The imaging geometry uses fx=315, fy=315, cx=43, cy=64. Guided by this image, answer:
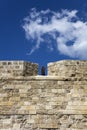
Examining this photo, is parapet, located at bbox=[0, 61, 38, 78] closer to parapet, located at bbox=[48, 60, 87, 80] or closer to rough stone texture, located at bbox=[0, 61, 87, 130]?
rough stone texture, located at bbox=[0, 61, 87, 130]


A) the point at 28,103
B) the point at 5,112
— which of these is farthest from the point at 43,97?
the point at 5,112

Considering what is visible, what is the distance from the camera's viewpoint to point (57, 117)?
9.11 m

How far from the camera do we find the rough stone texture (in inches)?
358

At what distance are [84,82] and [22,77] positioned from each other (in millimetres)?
1863

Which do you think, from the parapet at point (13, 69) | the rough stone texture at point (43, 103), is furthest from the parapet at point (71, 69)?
A: the parapet at point (13, 69)

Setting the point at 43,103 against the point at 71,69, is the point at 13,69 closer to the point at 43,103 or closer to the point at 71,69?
the point at 43,103

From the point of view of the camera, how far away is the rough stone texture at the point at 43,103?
29.8ft

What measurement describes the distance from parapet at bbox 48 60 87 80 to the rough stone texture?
0.21 ft

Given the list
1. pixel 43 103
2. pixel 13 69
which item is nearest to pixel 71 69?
pixel 43 103

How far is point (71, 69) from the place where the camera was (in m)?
9.60

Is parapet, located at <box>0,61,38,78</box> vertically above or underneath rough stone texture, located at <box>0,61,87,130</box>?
above

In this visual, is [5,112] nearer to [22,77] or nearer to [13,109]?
[13,109]

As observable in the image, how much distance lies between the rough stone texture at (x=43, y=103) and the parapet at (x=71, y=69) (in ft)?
0.21

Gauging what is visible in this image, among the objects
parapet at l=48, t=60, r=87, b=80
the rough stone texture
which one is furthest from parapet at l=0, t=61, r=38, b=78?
parapet at l=48, t=60, r=87, b=80
